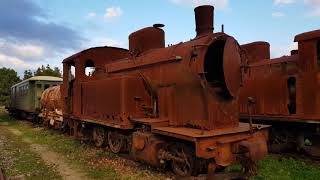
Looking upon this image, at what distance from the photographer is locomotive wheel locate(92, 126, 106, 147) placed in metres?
12.9

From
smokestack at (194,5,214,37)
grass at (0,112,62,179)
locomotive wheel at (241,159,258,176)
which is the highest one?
smokestack at (194,5,214,37)

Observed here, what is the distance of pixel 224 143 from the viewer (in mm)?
7691

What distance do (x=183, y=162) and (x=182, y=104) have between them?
137cm

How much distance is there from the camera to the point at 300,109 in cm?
1119

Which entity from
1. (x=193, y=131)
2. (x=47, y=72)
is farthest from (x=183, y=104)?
(x=47, y=72)

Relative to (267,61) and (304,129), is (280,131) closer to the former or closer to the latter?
(304,129)

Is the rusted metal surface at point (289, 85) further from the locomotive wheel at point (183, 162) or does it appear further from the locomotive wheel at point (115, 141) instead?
the locomotive wheel at point (115, 141)

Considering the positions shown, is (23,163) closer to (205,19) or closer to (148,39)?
(148,39)

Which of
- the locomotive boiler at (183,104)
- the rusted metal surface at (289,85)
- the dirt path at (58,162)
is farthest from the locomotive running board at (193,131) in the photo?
the dirt path at (58,162)

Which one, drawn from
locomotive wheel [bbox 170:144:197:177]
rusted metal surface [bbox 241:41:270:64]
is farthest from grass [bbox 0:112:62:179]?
rusted metal surface [bbox 241:41:270:64]

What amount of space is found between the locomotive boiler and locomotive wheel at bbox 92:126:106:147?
0.80 meters

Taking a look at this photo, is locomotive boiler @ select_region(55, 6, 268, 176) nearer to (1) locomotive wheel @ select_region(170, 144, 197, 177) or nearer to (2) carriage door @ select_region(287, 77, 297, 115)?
(1) locomotive wheel @ select_region(170, 144, 197, 177)

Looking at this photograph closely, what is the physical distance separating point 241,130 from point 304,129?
14.4 ft

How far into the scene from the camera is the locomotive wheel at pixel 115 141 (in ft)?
37.5
